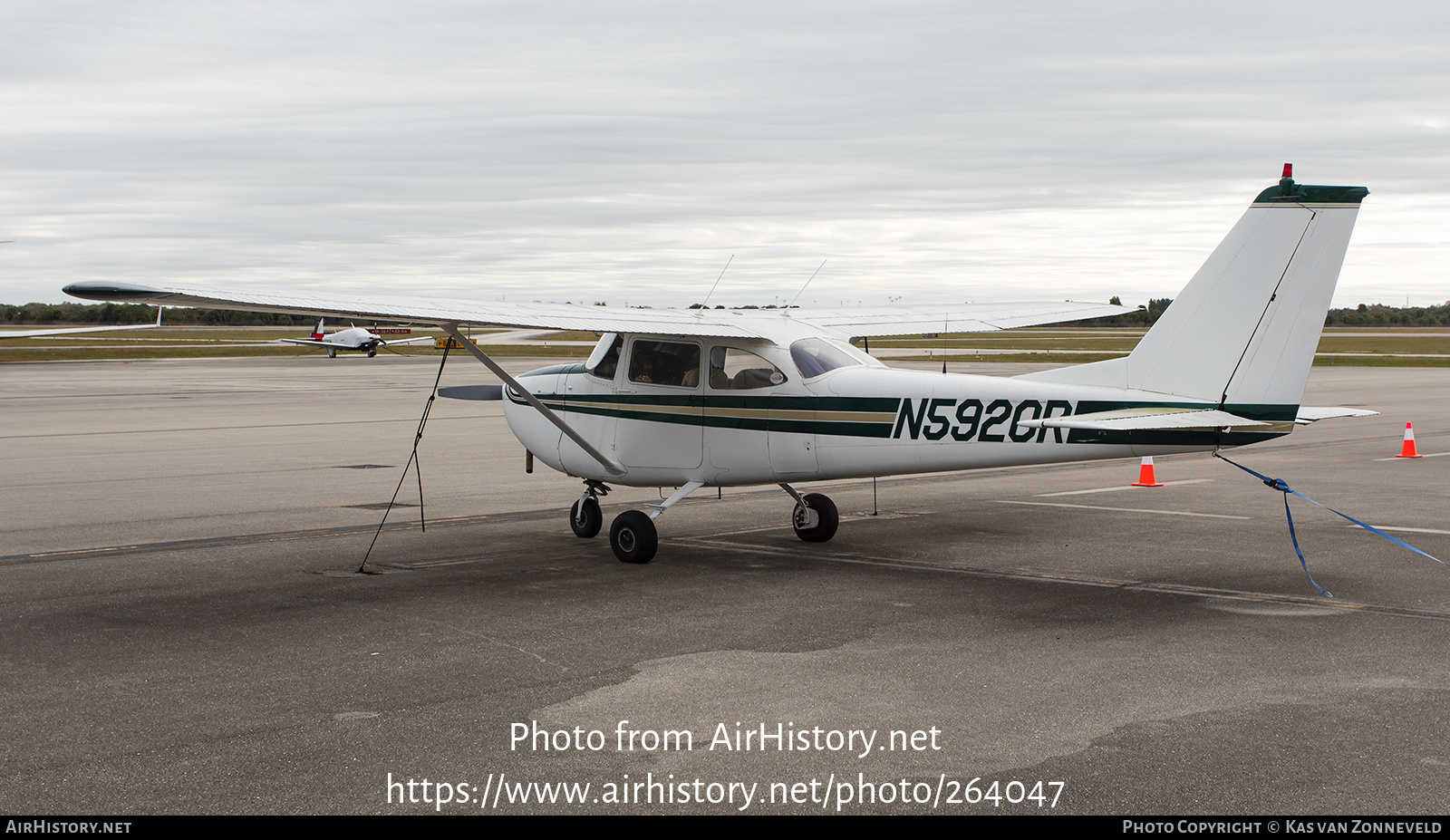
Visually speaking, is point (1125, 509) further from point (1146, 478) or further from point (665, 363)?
point (665, 363)

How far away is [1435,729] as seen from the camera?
5.52 meters

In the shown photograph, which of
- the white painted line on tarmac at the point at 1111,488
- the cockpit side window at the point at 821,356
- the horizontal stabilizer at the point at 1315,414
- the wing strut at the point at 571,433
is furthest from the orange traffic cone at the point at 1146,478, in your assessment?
the wing strut at the point at 571,433

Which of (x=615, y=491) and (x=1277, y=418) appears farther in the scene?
(x=615, y=491)

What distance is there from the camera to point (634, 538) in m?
9.97

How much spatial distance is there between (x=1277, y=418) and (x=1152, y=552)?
2.49 meters

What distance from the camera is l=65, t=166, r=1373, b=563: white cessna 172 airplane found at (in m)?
8.08

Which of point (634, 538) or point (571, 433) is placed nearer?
point (634, 538)

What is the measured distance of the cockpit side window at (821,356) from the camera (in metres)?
9.91

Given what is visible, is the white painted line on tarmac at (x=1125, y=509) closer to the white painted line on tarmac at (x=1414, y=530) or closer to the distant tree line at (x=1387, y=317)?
the white painted line on tarmac at (x=1414, y=530)

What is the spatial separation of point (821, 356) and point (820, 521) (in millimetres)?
1765

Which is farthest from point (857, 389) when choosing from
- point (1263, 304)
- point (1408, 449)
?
point (1408, 449)

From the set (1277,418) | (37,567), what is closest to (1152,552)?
(1277,418)

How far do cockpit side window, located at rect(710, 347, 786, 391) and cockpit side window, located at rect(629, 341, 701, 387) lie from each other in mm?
178
